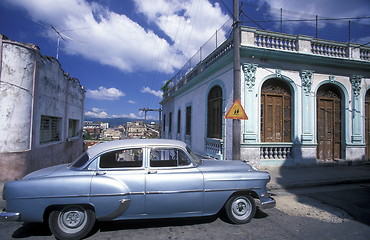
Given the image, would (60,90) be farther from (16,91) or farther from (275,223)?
(275,223)

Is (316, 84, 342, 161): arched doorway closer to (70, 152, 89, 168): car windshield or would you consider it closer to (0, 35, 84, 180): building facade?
(70, 152, 89, 168): car windshield

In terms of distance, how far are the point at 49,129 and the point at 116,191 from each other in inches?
254

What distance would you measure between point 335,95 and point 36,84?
12.1m

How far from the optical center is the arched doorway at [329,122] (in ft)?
27.1

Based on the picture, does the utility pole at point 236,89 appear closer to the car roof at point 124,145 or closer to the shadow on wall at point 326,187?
the shadow on wall at point 326,187

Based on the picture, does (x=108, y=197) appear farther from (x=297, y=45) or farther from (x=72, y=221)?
(x=297, y=45)

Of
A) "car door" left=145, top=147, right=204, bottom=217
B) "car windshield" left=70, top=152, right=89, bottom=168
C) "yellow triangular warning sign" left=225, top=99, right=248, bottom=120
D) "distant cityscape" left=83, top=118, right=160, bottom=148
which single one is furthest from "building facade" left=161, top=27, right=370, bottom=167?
"distant cityscape" left=83, top=118, right=160, bottom=148

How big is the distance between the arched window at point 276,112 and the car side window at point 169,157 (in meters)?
5.37

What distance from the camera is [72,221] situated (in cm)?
281

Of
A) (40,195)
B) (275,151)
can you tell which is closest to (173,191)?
(40,195)

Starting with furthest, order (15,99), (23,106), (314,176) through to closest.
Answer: (314,176) → (23,106) → (15,99)

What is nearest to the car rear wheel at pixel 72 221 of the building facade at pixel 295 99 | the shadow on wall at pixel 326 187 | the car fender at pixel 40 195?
the car fender at pixel 40 195

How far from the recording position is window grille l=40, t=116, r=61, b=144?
22.7 feet

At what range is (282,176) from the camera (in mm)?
6449
